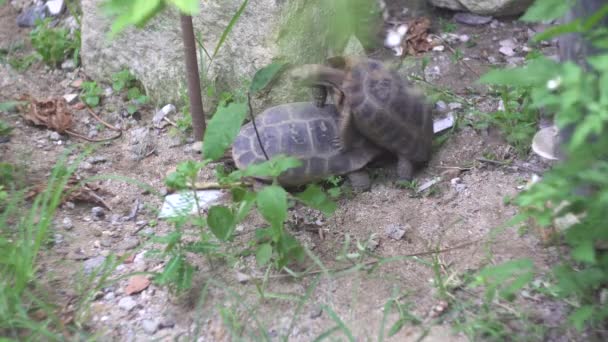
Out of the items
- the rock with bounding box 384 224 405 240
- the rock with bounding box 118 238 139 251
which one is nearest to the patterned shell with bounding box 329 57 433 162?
the rock with bounding box 384 224 405 240

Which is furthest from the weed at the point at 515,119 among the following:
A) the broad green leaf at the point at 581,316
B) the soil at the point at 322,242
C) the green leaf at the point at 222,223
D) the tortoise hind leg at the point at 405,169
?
the green leaf at the point at 222,223

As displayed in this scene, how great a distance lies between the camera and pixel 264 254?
104 inches

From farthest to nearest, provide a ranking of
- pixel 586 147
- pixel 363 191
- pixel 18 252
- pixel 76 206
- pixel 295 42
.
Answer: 1. pixel 295 42
2. pixel 363 191
3. pixel 76 206
4. pixel 18 252
5. pixel 586 147

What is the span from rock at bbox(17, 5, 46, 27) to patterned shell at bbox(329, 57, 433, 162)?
2.61 metres

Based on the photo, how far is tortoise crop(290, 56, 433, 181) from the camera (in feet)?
11.7

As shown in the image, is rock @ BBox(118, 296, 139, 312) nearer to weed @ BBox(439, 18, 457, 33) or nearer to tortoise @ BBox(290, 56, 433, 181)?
tortoise @ BBox(290, 56, 433, 181)

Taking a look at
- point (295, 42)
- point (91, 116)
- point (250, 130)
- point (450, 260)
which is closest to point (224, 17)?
point (295, 42)

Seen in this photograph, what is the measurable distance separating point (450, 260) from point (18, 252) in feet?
5.80

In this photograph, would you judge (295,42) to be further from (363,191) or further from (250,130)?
→ (363,191)

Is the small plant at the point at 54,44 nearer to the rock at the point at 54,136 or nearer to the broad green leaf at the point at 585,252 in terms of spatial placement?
the rock at the point at 54,136

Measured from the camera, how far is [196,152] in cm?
381

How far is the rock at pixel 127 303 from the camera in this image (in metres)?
2.64

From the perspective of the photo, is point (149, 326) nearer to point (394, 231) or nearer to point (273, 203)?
point (273, 203)

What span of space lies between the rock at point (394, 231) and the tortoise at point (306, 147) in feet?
1.77
